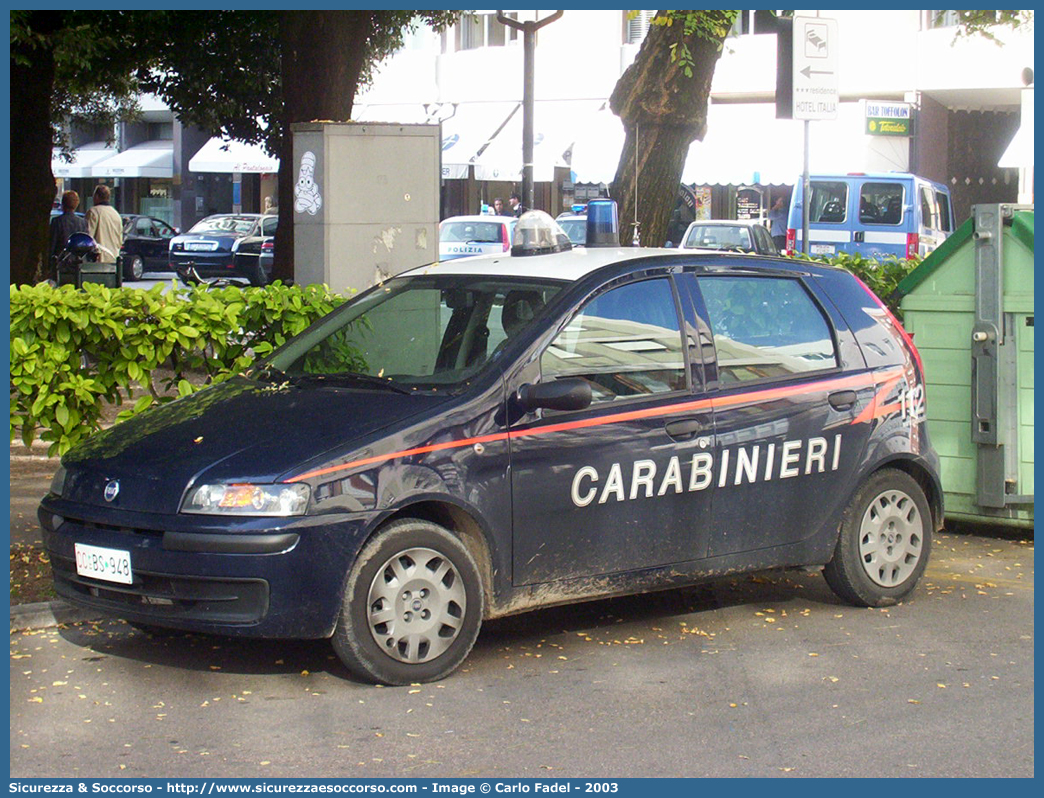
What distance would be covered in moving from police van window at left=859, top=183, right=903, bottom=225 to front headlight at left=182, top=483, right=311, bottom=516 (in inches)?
911

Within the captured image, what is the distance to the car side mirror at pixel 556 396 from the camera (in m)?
5.84

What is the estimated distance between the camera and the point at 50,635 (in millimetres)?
6504

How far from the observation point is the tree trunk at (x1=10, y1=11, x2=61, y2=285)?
16719 millimetres

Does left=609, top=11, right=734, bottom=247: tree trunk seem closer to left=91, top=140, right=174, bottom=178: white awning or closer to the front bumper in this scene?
the front bumper

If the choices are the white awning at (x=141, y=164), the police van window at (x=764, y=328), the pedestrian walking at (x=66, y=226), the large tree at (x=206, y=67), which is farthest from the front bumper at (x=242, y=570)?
the white awning at (x=141, y=164)

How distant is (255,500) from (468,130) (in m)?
35.7

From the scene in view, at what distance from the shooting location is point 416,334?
21.3 feet

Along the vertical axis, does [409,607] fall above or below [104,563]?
below

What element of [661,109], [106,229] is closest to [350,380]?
[661,109]

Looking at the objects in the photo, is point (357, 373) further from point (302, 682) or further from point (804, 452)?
point (804, 452)

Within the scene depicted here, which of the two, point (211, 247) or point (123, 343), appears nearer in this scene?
point (123, 343)

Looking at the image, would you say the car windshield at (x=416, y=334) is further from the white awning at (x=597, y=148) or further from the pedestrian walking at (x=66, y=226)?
the white awning at (x=597, y=148)

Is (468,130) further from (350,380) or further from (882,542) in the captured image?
(350,380)

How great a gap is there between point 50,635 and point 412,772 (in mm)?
2457
